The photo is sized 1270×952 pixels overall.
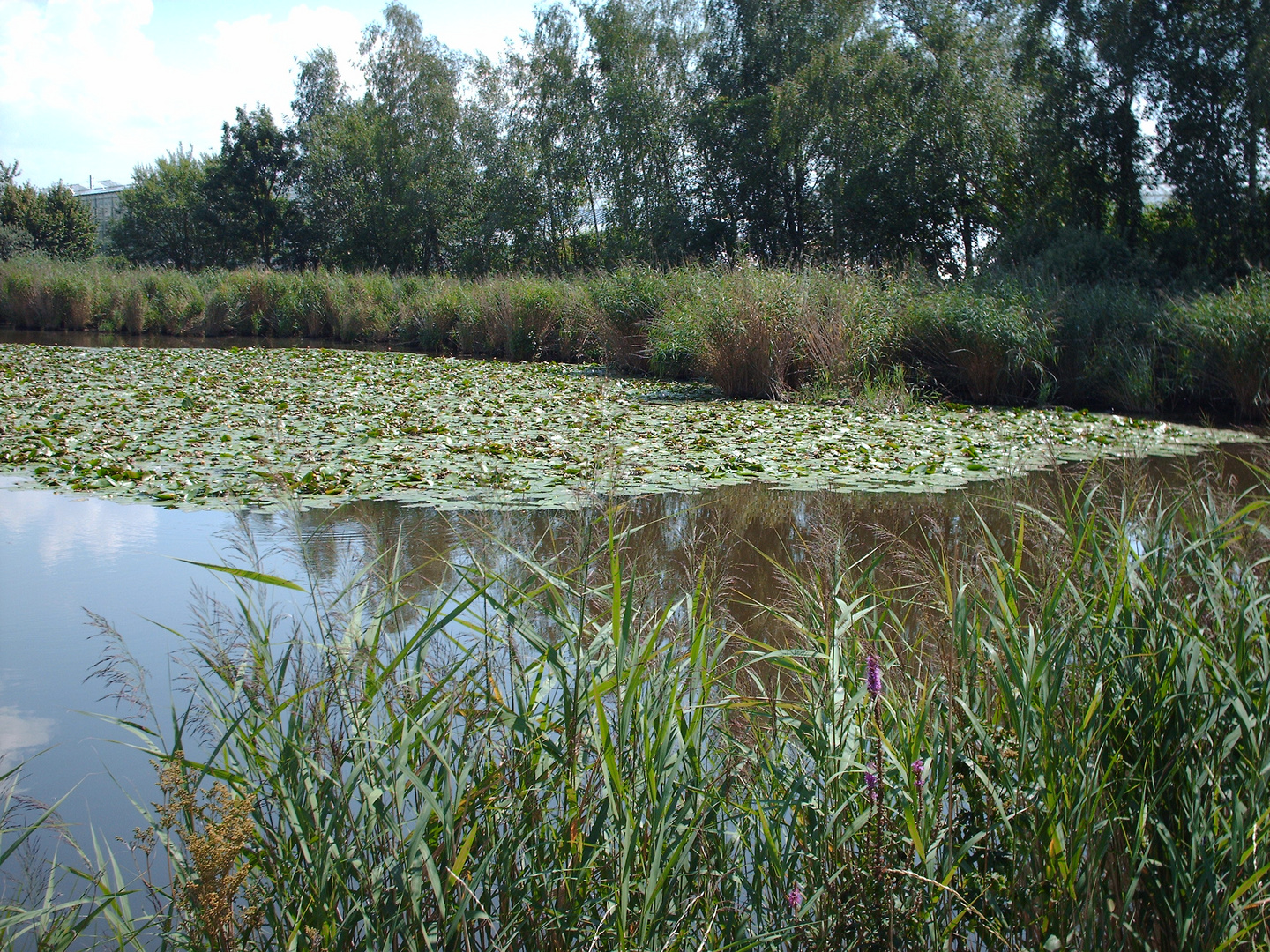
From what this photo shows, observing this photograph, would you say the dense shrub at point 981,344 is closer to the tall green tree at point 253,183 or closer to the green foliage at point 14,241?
the tall green tree at point 253,183

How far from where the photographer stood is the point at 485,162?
35.1 m

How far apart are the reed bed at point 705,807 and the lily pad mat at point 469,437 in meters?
1.06

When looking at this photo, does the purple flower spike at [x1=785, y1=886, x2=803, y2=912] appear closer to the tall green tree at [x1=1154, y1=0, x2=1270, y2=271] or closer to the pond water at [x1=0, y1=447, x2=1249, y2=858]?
the pond water at [x1=0, y1=447, x2=1249, y2=858]

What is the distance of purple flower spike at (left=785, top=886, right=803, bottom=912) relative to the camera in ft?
5.77

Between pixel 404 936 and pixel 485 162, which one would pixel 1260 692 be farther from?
pixel 485 162

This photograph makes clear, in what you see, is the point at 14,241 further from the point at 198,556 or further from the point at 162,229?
the point at 198,556

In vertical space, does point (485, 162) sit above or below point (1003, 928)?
above

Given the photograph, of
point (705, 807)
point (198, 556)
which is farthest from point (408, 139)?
point (705, 807)

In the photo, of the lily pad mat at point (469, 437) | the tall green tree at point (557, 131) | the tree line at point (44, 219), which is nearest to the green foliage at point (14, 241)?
the tree line at point (44, 219)

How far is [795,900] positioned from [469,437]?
6.77m

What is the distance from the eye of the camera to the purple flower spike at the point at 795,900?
1759 millimetres

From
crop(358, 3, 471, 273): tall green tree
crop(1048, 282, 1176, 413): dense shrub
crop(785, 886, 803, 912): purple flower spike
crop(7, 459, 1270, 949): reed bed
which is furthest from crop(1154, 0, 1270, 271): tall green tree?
crop(358, 3, 471, 273): tall green tree

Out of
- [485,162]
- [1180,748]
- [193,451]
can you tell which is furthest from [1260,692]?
[485,162]

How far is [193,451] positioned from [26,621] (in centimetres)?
369
